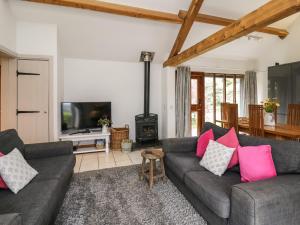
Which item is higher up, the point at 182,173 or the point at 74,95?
the point at 74,95

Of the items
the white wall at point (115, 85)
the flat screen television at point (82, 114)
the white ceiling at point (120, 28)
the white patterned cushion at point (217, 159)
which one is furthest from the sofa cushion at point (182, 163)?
the white ceiling at point (120, 28)

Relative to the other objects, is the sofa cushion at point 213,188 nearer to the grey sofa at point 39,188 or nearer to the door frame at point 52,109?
the grey sofa at point 39,188

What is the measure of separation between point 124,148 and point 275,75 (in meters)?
4.38

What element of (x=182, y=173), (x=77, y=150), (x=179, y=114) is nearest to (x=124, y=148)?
(x=77, y=150)

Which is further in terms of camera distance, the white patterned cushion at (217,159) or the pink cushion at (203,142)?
the pink cushion at (203,142)

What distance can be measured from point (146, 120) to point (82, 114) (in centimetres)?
158

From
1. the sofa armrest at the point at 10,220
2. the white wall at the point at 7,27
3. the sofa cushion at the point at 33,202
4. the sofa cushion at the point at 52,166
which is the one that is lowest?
the sofa cushion at the point at 33,202

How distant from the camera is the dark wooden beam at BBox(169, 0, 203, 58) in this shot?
3.30 m

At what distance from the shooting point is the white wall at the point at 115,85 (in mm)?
4492

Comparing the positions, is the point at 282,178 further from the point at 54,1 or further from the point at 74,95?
the point at 74,95

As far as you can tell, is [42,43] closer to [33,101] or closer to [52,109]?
[33,101]

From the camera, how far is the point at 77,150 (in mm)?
4219

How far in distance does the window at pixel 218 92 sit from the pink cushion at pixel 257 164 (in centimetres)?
398

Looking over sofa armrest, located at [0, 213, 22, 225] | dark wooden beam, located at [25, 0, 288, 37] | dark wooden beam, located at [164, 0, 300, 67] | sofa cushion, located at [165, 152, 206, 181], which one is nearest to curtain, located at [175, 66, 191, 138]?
dark wooden beam, located at [25, 0, 288, 37]
